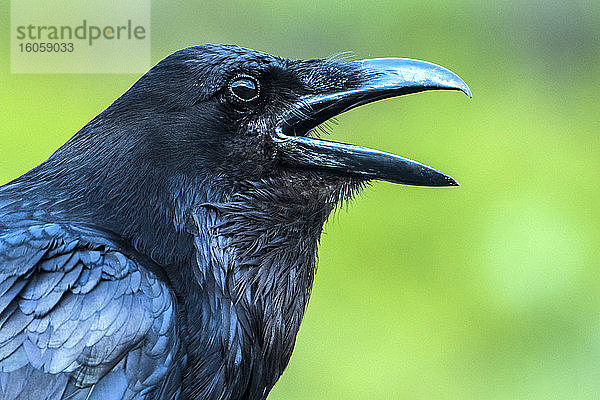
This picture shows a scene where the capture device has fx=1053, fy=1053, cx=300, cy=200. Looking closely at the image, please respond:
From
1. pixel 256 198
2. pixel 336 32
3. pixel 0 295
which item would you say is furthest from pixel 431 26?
pixel 0 295

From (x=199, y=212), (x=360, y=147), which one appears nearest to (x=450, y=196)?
(x=360, y=147)

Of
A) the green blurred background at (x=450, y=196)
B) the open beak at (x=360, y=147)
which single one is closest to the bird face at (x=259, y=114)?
the open beak at (x=360, y=147)

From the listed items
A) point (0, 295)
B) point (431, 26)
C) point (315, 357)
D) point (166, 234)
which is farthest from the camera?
point (431, 26)

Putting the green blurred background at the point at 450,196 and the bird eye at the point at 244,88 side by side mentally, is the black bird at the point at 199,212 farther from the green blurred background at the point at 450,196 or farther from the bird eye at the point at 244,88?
the green blurred background at the point at 450,196

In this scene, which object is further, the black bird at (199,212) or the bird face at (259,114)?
the bird face at (259,114)

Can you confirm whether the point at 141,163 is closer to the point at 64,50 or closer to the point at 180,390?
the point at 180,390

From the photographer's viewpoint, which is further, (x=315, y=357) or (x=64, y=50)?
(x=64, y=50)

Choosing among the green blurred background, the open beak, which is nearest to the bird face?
the open beak
